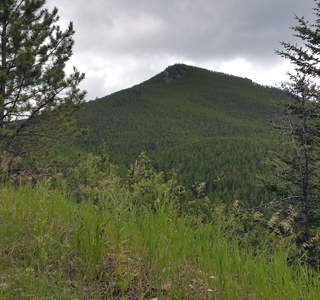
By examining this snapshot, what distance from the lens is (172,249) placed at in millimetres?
2559

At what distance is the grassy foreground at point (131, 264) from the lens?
214cm

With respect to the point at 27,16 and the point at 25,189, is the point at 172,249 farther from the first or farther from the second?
the point at 27,16

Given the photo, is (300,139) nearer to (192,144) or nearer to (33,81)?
(33,81)

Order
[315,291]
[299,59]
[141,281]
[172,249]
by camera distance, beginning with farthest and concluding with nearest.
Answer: [299,59] < [172,249] < [141,281] < [315,291]

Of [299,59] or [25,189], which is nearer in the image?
[25,189]

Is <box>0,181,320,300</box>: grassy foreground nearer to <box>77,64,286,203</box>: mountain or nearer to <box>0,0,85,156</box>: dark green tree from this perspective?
<box>0,0,85,156</box>: dark green tree

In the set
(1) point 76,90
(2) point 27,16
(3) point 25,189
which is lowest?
(3) point 25,189

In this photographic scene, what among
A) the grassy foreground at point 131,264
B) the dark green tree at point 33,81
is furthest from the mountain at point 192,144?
the grassy foreground at point 131,264

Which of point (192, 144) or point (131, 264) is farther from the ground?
point (192, 144)

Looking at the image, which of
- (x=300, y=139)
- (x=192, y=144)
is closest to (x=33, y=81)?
(x=300, y=139)

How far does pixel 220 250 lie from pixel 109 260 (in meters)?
0.92

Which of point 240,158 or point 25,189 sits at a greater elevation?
point 25,189

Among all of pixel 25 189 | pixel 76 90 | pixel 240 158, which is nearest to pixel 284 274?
pixel 25 189

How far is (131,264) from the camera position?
8.09 ft
